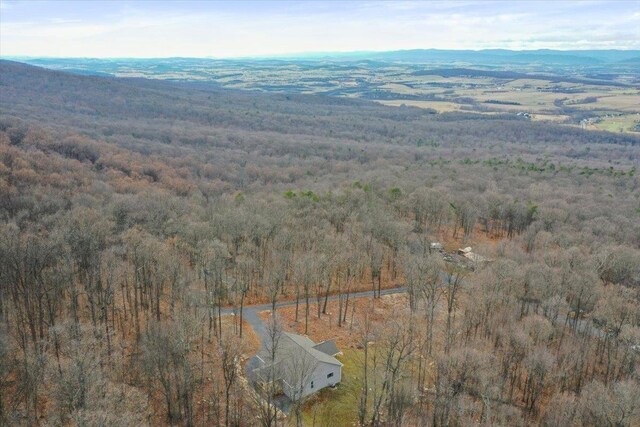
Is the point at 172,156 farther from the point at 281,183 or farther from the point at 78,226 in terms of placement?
the point at 78,226

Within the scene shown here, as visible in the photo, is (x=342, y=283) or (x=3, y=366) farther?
(x=342, y=283)

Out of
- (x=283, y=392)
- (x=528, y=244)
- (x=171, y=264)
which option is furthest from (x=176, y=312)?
(x=528, y=244)

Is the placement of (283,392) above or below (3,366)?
below

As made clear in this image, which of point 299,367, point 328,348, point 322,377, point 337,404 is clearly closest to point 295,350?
point 299,367

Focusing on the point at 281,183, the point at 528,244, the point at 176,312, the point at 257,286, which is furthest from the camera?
the point at 281,183

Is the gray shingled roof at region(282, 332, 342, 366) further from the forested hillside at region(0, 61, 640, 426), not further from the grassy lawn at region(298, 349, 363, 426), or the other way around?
the forested hillside at region(0, 61, 640, 426)

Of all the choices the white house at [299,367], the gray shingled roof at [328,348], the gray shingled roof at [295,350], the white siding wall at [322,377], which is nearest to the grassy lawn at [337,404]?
the white siding wall at [322,377]
